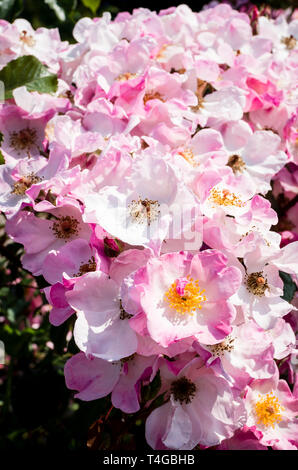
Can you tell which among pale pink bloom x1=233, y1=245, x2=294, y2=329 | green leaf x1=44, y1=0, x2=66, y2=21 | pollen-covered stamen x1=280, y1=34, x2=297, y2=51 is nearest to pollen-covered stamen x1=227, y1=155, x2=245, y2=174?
pale pink bloom x1=233, y1=245, x2=294, y2=329

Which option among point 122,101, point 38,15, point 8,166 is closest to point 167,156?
point 122,101

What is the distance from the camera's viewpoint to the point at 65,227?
0.80 m

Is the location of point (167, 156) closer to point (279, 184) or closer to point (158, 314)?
point (158, 314)

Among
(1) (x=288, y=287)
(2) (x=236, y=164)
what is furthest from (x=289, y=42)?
(1) (x=288, y=287)

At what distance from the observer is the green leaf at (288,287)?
0.84 metres

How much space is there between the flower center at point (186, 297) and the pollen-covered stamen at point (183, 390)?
0.42ft

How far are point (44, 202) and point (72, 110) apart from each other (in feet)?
0.93

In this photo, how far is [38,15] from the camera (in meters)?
1.30

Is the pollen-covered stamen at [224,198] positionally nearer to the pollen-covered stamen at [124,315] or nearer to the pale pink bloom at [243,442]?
the pollen-covered stamen at [124,315]

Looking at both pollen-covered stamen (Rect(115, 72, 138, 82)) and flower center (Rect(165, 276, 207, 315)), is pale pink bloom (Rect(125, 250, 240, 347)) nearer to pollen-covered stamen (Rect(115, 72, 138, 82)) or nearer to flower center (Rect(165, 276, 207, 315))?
flower center (Rect(165, 276, 207, 315))

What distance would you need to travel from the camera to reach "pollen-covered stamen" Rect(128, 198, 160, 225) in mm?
744

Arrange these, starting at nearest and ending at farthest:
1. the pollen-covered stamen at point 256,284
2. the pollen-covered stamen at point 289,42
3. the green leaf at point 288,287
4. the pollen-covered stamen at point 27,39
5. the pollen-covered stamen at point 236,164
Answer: the pollen-covered stamen at point 256,284, the green leaf at point 288,287, the pollen-covered stamen at point 236,164, the pollen-covered stamen at point 27,39, the pollen-covered stamen at point 289,42

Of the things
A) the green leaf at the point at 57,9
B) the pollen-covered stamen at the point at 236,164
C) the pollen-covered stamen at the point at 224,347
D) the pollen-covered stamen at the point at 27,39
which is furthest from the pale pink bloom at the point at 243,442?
the green leaf at the point at 57,9

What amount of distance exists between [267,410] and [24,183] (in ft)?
1.81
